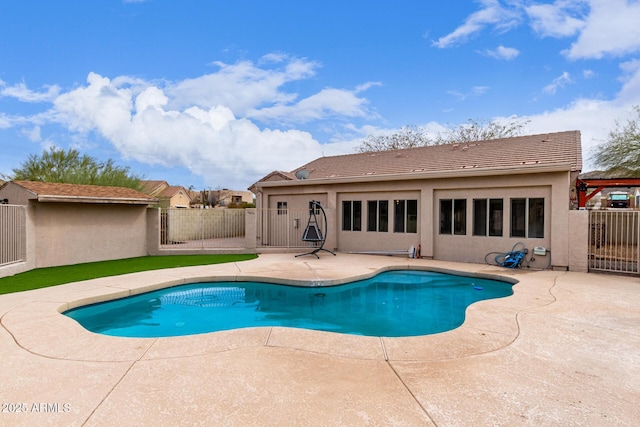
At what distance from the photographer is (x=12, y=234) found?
9.56m

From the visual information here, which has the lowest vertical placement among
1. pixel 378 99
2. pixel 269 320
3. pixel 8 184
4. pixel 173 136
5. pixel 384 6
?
pixel 269 320

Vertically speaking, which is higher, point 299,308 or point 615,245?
point 615,245

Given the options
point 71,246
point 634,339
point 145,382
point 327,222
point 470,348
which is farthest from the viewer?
point 327,222

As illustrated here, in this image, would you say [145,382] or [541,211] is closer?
[145,382]

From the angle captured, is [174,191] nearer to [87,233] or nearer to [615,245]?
[87,233]

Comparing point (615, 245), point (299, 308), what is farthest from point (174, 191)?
point (615, 245)

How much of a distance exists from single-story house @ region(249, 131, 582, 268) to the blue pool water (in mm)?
2564

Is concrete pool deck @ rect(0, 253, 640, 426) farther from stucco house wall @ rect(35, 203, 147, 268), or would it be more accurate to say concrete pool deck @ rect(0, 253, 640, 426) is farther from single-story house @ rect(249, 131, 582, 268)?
stucco house wall @ rect(35, 203, 147, 268)

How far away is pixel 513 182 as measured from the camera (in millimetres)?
10945

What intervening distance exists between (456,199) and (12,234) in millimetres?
13368

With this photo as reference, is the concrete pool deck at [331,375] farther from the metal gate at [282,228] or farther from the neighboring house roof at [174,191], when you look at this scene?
the neighboring house roof at [174,191]

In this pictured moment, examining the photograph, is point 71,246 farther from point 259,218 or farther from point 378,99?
point 378,99

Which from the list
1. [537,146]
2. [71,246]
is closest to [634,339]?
[537,146]

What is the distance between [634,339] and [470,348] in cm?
236
